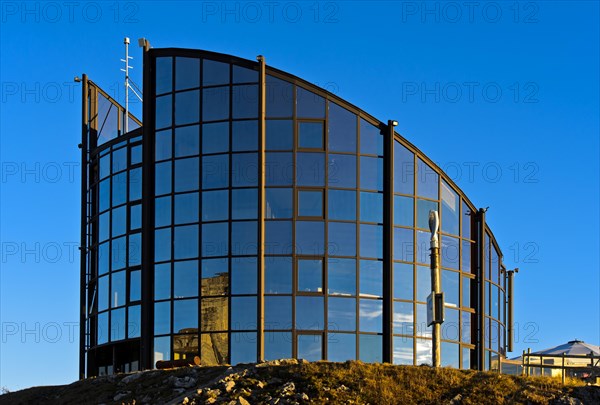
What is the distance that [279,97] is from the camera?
4128cm

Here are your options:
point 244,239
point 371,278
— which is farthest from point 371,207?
point 244,239

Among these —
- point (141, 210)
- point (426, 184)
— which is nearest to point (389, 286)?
point (426, 184)

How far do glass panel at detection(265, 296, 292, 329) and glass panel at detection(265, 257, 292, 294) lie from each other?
1.17ft

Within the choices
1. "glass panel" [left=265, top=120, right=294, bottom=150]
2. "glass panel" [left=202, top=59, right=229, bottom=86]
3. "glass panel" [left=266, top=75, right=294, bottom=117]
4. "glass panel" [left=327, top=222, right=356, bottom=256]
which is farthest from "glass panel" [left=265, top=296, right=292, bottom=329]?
"glass panel" [left=202, top=59, right=229, bottom=86]

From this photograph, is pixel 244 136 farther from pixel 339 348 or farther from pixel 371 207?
pixel 339 348

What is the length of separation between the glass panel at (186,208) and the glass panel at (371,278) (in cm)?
722

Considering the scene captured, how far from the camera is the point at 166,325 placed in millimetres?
41250

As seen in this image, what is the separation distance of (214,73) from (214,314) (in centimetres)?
1010

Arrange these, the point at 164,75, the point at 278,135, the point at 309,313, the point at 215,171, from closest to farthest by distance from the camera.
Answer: the point at 309,313 → the point at 278,135 → the point at 215,171 → the point at 164,75

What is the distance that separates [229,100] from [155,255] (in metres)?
7.24

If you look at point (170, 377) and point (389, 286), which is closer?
point (170, 377)

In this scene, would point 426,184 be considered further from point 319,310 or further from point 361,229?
point 319,310

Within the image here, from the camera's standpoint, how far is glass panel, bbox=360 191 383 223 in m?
41.0

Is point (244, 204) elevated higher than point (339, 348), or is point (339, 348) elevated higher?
point (244, 204)
